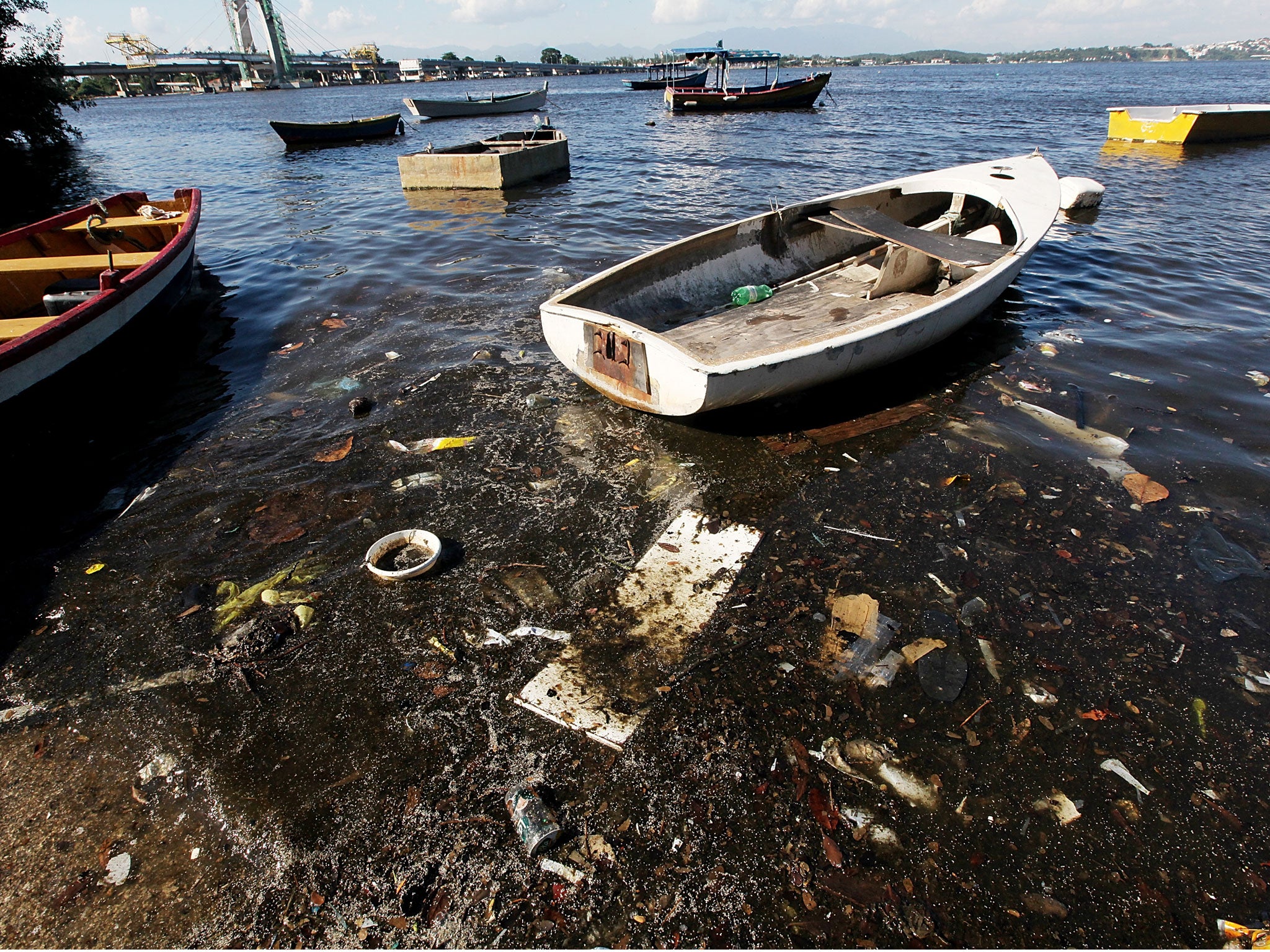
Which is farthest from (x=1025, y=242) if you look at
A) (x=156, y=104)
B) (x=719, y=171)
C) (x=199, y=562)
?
(x=156, y=104)

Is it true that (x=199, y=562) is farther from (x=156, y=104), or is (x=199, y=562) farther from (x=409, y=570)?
(x=156, y=104)

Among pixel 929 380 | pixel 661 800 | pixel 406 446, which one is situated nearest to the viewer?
pixel 661 800

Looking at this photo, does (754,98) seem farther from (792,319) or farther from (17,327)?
(17,327)

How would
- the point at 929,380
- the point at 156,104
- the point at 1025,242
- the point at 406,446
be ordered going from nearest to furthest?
1. the point at 406,446
2. the point at 929,380
3. the point at 1025,242
4. the point at 156,104

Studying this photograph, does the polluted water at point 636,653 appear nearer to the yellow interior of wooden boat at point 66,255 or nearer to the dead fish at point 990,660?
the dead fish at point 990,660

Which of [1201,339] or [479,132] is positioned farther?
[479,132]

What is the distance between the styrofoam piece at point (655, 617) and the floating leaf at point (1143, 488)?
9.51ft

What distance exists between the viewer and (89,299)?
598 centimetres

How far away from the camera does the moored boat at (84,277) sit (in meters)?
4.89

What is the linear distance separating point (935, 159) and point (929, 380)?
16164 millimetres

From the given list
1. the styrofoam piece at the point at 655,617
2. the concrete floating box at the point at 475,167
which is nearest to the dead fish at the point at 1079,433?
the styrofoam piece at the point at 655,617

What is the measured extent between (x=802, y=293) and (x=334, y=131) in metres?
28.7

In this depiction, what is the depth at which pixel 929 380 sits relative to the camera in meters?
5.88

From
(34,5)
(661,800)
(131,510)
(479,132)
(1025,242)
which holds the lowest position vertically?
(661,800)
